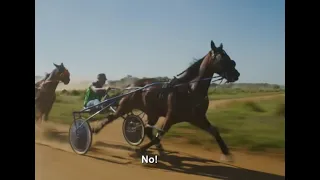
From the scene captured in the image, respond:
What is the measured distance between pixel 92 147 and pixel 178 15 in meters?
0.95

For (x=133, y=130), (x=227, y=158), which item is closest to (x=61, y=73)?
(x=133, y=130)

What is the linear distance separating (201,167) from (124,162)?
46cm

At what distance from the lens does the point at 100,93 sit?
2.57 meters

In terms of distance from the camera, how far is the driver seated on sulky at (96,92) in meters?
2.55

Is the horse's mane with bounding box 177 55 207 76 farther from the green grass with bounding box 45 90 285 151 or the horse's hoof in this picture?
the horse's hoof

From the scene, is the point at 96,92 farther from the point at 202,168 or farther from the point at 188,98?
the point at 202,168

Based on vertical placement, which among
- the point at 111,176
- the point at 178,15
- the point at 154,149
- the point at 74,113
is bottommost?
the point at 111,176

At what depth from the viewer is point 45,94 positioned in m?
2.60

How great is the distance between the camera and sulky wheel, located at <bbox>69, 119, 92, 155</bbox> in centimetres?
258

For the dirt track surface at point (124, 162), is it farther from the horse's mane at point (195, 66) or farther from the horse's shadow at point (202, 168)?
the horse's mane at point (195, 66)

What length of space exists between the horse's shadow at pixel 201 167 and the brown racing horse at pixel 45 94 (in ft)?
1.46
